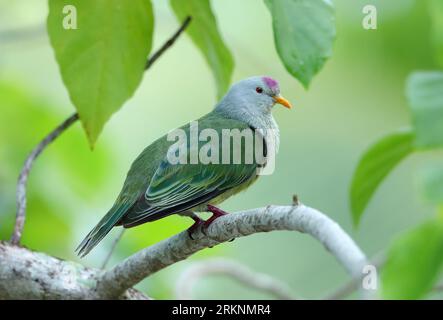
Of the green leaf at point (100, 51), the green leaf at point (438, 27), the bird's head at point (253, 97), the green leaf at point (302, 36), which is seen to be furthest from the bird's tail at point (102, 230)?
the green leaf at point (438, 27)

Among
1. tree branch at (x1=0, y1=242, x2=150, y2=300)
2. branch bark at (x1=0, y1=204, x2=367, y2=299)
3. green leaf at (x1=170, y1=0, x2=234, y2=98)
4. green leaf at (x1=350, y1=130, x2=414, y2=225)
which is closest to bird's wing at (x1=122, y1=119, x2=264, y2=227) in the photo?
branch bark at (x1=0, y1=204, x2=367, y2=299)

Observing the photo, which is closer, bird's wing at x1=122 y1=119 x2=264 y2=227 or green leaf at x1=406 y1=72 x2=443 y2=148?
green leaf at x1=406 y1=72 x2=443 y2=148

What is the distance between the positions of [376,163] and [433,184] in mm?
392

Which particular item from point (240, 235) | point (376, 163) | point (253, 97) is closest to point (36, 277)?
point (240, 235)

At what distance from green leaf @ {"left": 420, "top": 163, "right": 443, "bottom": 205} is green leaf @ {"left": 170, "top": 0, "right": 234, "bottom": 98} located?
1077 mm

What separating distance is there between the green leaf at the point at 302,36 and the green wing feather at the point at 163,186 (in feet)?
3.12

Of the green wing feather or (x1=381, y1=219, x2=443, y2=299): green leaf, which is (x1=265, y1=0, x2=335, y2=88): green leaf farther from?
the green wing feather

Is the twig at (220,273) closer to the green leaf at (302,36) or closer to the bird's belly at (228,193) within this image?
the bird's belly at (228,193)

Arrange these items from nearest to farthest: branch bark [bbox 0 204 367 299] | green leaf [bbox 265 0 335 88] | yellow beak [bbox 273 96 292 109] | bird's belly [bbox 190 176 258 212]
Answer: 1. green leaf [bbox 265 0 335 88]
2. branch bark [bbox 0 204 367 299]
3. bird's belly [bbox 190 176 258 212]
4. yellow beak [bbox 273 96 292 109]

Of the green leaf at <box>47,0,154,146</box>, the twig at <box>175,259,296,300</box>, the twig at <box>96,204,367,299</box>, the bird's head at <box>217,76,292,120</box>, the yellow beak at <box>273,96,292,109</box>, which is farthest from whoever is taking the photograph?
the yellow beak at <box>273,96,292,109</box>

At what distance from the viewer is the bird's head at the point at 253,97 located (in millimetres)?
3391

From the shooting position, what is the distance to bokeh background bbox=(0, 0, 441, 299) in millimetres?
3824

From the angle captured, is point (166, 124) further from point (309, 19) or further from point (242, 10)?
point (309, 19)
